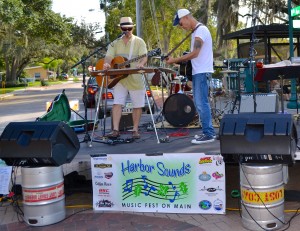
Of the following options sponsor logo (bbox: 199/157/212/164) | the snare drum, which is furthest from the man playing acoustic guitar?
the snare drum

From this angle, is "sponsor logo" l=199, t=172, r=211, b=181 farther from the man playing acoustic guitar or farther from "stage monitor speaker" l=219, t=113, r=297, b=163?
the man playing acoustic guitar

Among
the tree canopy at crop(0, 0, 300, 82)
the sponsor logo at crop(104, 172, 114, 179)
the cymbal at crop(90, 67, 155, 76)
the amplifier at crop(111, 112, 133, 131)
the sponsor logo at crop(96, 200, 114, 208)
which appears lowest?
the sponsor logo at crop(96, 200, 114, 208)

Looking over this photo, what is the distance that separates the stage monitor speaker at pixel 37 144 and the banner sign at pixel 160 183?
0.39m

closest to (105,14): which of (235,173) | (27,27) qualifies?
(27,27)

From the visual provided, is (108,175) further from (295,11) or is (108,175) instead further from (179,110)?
(295,11)

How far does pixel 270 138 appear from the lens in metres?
3.65

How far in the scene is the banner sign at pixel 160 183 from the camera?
4141 millimetres

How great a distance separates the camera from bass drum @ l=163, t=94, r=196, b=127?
692cm

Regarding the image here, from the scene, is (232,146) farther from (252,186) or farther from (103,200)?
(103,200)

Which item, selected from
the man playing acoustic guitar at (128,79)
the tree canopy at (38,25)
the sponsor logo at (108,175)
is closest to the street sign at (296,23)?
the man playing acoustic guitar at (128,79)

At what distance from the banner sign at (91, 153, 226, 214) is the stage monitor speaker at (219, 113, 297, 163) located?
A: 35 cm

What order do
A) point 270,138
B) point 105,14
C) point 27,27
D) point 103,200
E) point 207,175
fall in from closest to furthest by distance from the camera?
1. point 270,138
2. point 207,175
3. point 103,200
4. point 27,27
5. point 105,14

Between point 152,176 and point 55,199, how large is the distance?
38.9 inches

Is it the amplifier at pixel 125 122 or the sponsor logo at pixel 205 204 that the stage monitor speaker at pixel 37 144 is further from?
the amplifier at pixel 125 122
